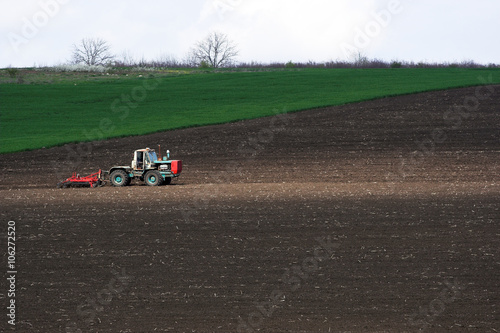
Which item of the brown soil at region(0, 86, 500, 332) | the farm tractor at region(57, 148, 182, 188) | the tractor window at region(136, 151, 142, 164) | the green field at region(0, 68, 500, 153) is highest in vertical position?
the green field at region(0, 68, 500, 153)

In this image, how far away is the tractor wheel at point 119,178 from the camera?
24891mm

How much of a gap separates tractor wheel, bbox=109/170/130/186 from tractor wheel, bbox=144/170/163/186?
77 cm

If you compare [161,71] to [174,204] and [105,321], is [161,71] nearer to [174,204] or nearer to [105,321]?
[174,204]

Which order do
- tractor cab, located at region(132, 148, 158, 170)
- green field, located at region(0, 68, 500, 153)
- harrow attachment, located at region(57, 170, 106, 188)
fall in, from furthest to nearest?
1. green field, located at region(0, 68, 500, 153)
2. harrow attachment, located at region(57, 170, 106, 188)
3. tractor cab, located at region(132, 148, 158, 170)

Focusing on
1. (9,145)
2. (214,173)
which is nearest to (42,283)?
(214,173)

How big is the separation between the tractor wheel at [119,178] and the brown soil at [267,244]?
1.65 feet

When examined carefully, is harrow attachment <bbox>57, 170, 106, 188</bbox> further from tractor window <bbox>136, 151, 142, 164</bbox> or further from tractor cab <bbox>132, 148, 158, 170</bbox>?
tractor window <bbox>136, 151, 142, 164</bbox>

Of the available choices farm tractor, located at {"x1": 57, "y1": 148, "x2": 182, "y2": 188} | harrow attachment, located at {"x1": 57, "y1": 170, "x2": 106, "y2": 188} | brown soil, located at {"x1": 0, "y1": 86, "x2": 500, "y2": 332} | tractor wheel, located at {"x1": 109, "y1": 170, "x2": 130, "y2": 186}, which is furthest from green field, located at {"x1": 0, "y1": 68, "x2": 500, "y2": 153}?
tractor wheel, located at {"x1": 109, "y1": 170, "x2": 130, "y2": 186}

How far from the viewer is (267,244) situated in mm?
15562

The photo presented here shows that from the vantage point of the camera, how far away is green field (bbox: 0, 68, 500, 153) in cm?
3944

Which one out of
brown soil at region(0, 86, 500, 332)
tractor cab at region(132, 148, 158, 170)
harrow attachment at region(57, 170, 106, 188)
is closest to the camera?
brown soil at region(0, 86, 500, 332)

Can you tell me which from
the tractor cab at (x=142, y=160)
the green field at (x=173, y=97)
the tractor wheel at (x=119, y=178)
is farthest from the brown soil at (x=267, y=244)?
the green field at (x=173, y=97)

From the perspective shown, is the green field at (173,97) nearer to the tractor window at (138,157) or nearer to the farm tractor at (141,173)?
the farm tractor at (141,173)

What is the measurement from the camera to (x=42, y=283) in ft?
42.7
